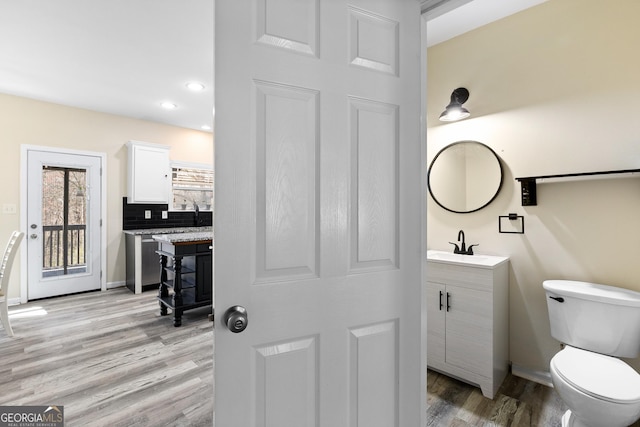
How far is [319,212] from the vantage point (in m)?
1.01

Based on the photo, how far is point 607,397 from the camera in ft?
4.24

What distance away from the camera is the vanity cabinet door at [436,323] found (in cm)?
213

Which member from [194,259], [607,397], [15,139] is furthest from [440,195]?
[15,139]

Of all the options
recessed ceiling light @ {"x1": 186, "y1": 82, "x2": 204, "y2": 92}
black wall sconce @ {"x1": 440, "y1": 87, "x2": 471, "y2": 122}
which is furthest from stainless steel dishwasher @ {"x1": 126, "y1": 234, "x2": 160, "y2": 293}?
black wall sconce @ {"x1": 440, "y1": 87, "x2": 471, "y2": 122}

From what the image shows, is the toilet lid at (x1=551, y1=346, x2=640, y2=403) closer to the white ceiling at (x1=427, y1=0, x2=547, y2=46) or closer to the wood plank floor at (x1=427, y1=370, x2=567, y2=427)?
the wood plank floor at (x1=427, y1=370, x2=567, y2=427)

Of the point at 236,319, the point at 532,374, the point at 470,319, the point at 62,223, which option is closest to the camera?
the point at 236,319

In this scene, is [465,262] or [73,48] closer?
[465,262]

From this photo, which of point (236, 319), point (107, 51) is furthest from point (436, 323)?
point (107, 51)

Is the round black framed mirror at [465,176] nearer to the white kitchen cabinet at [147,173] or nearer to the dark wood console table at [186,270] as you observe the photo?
the dark wood console table at [186,270]

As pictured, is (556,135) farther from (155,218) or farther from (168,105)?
(155,218)

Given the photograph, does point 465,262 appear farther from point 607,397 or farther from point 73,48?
point 73,48

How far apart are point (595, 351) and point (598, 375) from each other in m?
0.35

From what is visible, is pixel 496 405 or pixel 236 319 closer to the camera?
pixel 236 319

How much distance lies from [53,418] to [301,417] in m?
1.82
